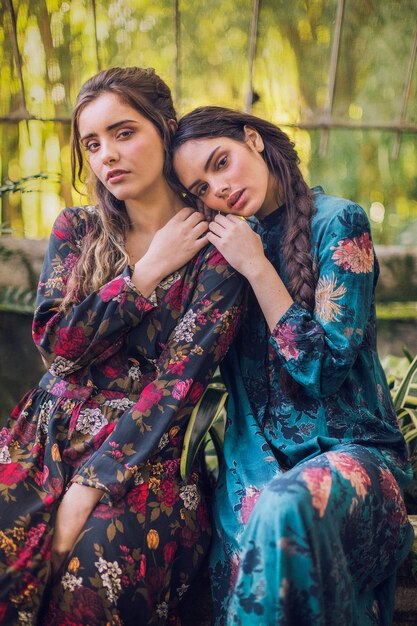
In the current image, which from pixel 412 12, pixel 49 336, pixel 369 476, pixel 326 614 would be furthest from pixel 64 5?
pixel 326 614

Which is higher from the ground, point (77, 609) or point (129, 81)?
point (129, 81)

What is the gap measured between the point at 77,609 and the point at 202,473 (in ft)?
2.05

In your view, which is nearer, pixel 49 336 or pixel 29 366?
pixel 49 336

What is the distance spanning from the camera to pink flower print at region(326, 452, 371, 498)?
5.16ft

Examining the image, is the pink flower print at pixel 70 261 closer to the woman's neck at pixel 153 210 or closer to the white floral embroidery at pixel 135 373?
the woman's neck at pixel 153 210

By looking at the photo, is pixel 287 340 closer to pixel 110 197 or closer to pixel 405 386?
pixel 110 197

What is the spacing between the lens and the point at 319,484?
150 centimetres

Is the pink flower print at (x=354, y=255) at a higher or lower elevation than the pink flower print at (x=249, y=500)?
higher

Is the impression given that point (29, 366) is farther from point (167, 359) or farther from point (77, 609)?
point (77, 609)

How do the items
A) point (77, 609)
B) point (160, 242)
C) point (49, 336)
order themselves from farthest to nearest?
point (160, 242) < point (49, 336) < point (77, 609)

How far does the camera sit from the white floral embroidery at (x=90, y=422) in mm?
1875

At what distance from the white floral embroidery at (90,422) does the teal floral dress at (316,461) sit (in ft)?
1.32

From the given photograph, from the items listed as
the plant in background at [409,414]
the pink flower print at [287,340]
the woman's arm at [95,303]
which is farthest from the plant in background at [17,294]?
the plant in background at [409,414]

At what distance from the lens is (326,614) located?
1449mm
